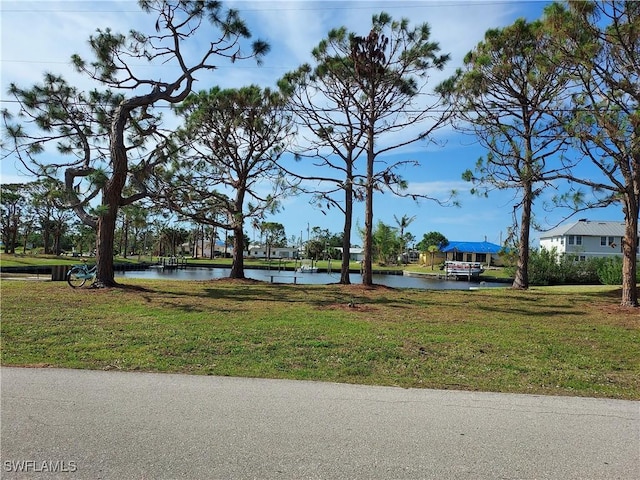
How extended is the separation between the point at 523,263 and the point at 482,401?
16206 mm

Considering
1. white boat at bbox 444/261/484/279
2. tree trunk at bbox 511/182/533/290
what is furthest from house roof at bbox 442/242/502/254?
tree trunk at bbox 511/182/533/290

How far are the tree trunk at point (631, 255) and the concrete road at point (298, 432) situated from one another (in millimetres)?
8848

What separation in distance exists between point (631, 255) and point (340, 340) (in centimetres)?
934

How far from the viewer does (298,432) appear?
12.7ft

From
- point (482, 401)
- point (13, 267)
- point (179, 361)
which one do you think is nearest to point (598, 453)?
point (482, 401)

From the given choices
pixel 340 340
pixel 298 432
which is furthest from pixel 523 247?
pixel 298 432

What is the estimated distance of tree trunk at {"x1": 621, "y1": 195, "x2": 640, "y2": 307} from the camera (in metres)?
12.2

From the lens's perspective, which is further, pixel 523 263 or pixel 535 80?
pixel 523 263

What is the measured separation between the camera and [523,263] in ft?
64.2

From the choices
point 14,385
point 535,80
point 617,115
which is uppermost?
point 535,80

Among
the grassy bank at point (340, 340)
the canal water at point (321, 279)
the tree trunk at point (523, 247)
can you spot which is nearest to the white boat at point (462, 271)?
the canal water at point (321, 279)

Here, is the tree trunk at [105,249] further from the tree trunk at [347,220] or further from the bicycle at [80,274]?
the tree trunk at [347,220]

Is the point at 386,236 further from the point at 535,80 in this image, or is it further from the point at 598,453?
the point at 598,453

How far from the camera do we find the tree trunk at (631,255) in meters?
12.2
